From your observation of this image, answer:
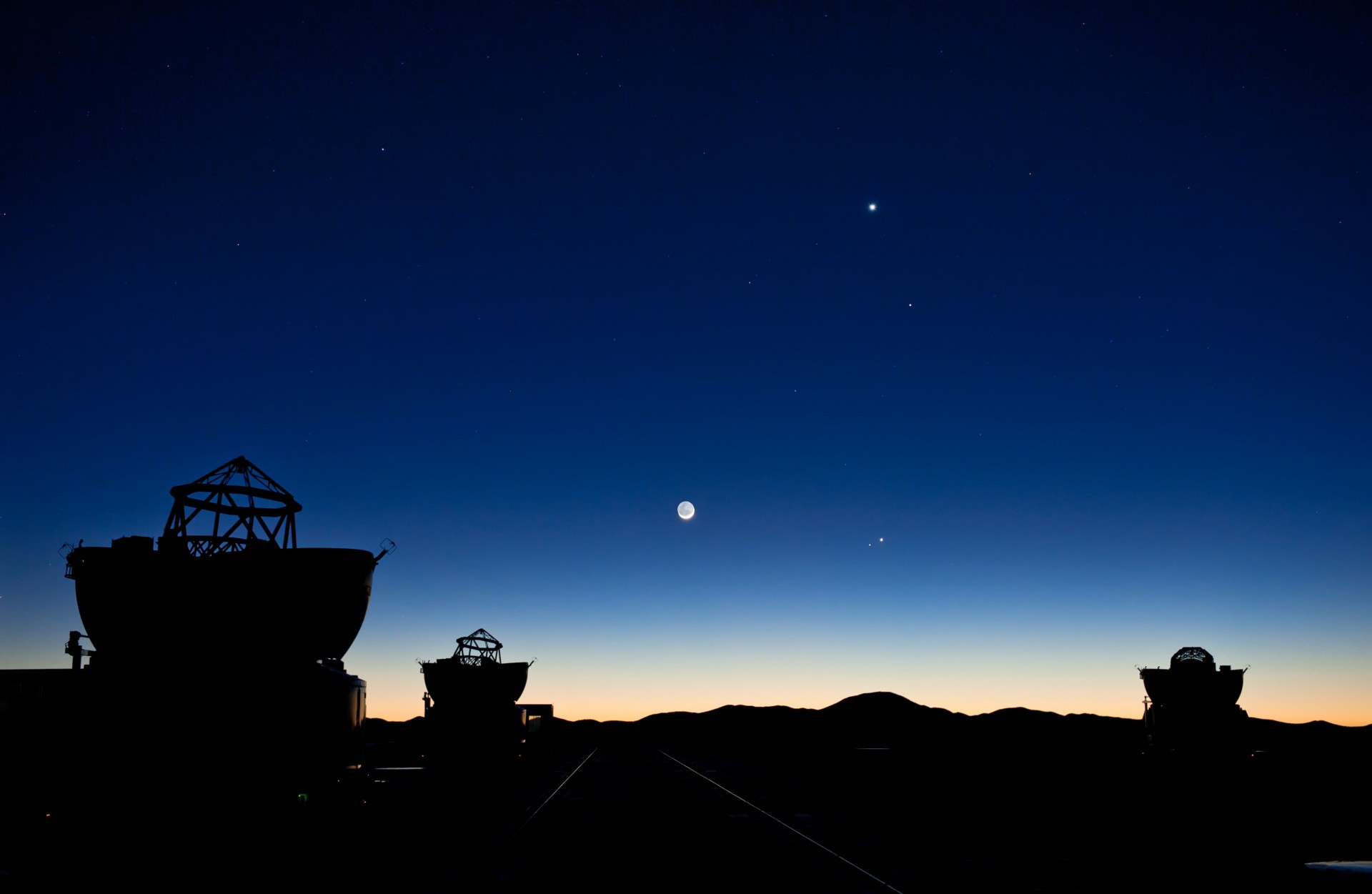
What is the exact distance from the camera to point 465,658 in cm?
5791

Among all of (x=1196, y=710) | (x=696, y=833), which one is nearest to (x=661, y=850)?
(x=696, y=833)

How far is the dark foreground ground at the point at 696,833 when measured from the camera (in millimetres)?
12258

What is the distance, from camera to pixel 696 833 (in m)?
21.9

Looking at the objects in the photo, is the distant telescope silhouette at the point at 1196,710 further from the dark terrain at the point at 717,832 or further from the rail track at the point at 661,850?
the rail track at the point at 661,850

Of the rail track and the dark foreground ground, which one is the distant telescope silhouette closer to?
the dark foreground ground

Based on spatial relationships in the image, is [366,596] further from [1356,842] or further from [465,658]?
[465,658]

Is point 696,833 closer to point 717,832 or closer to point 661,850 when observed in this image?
point 717,832

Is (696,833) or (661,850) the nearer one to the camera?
(661,850)

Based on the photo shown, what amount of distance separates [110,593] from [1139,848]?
22.7 meters

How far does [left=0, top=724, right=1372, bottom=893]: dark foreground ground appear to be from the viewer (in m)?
12.3

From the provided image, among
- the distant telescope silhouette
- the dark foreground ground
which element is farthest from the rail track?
the distant telescope silhouette

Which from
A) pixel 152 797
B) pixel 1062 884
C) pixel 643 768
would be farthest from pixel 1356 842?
pixel 643 768

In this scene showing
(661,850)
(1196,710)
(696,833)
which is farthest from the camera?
(1196,710)

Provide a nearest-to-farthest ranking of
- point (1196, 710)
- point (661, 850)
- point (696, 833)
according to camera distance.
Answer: point (661, 850)
point (696, 833)
point (1196, 710)
